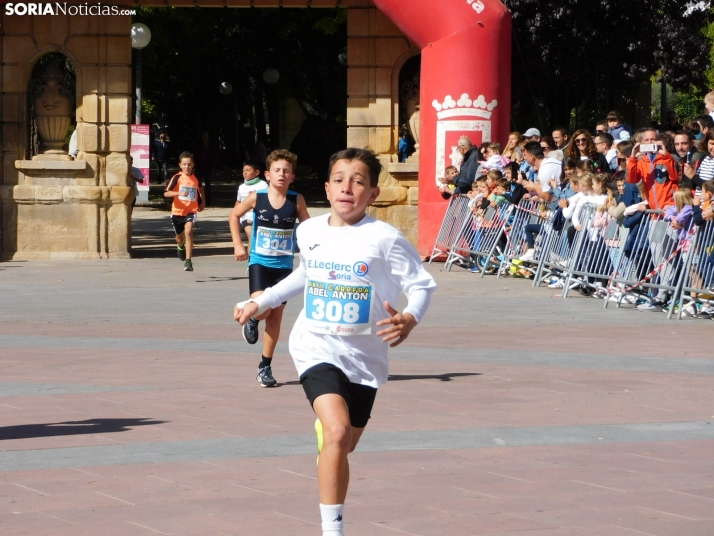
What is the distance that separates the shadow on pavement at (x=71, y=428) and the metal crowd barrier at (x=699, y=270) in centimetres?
627

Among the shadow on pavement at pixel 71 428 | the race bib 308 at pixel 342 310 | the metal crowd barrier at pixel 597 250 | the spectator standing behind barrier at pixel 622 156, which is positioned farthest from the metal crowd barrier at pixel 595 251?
the race bib 308 at pixel 342 310

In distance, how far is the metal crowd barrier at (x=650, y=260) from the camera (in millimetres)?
12359

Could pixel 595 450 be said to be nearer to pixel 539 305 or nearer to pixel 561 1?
pixel 539 305

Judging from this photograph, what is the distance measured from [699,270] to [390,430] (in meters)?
5.76

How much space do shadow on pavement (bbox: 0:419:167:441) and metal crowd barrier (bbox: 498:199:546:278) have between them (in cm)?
875

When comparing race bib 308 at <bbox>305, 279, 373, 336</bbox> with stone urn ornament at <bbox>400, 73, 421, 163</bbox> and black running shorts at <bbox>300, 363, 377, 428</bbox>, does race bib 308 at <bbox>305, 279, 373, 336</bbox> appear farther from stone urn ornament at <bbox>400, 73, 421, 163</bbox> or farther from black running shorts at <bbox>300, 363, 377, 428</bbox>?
stone urn ornament at <bbox>400, 73, 421, 163</bbox>

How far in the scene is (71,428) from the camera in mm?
7176

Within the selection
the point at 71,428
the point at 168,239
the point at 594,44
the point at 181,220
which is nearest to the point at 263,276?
the point at 71,428

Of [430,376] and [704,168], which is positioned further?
[704,168]

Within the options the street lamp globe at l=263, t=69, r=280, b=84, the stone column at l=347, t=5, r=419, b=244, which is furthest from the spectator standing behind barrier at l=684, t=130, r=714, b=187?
the street lamp globe at l=263, t=69, r=280, b=84

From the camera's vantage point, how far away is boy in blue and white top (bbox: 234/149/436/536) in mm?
4938

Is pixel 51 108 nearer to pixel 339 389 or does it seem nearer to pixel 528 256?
pixel 528 256

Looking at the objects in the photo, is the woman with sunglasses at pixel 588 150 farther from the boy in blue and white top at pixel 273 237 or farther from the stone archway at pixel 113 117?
the boy in blue and white top at pixel 273 237

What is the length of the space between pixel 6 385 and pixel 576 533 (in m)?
4.77
